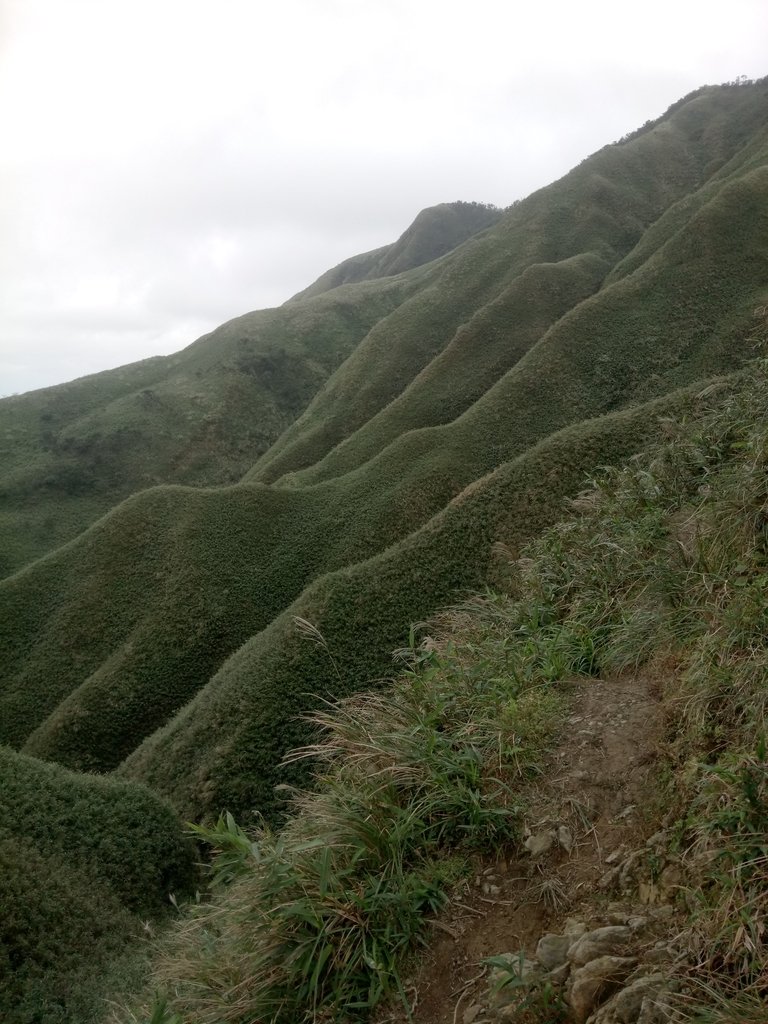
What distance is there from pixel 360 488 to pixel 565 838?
28.6 m

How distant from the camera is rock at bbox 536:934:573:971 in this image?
3.93 meters

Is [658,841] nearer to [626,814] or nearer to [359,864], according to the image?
[626,814]

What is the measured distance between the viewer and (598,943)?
3.83 m

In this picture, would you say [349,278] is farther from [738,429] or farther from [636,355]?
[738,429]

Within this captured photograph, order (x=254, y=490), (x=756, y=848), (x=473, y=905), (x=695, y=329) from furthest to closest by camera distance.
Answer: (x=695, y=329)
(x=254, y=490)
(x=473, y=905)
(x=756, y=848)

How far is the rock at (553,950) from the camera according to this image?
3.93 metres

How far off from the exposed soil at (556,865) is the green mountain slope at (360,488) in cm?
1317

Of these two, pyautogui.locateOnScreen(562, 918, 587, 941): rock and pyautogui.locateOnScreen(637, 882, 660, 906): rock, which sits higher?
pyautogui.locateOnScreen(562, 918, 587, 941): rock

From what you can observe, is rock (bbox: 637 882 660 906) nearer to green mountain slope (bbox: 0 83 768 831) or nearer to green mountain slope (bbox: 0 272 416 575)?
green mountain slope (bbox: 0 83 768 831)

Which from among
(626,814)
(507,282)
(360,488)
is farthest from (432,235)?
(626,814)

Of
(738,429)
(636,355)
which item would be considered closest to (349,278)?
(636,355)

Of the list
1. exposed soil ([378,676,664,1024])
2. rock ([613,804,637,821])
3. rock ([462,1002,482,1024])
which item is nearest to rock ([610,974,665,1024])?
exposed soil ([378,676,664,1024])

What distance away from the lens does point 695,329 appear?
3709 cm

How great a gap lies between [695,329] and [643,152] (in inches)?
1803
